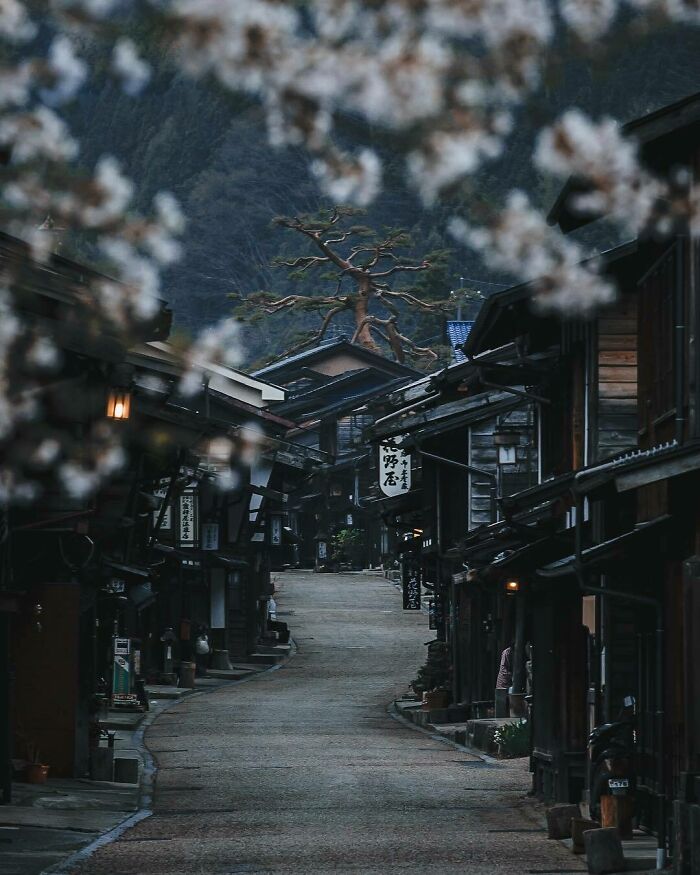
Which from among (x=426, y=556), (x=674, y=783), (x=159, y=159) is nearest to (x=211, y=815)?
(x=674, y=783)

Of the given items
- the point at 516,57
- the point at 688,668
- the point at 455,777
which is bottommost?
the point at 455,777

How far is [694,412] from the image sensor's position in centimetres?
1466

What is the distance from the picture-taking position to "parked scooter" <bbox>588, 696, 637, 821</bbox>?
16.6 m

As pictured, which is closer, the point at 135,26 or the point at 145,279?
the point at 135,26

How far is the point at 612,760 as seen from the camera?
16.6m

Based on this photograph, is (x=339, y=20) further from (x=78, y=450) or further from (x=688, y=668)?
(x=688, y=668)

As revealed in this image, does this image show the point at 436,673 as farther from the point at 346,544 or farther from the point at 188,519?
the point at 346,544

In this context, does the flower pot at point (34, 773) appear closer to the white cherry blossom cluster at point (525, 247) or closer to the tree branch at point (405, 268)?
the white cherry blossom cluster at point (525, 247)

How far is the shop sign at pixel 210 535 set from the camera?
48.5m

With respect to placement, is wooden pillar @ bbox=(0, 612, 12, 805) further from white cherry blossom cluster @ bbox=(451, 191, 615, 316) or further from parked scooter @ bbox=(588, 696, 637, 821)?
white cherry blossom cluster @ bbox=(451, 191, 615, 316)

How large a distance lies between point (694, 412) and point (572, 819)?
4892 mm

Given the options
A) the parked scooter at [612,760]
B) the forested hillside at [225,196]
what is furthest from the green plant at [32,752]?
the forested hillside at [225,196]

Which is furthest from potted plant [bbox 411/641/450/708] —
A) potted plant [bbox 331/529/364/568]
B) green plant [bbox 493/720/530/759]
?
potted plant [bbox 331/529/364/568]

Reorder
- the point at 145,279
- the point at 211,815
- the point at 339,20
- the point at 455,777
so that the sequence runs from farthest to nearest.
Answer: the point at 455,777 < the point at 211,815 < the point at 145,279 < the point at 339,20
